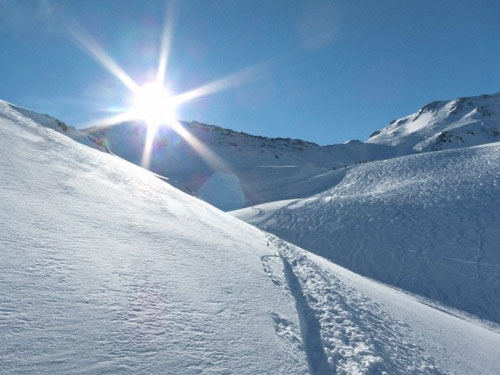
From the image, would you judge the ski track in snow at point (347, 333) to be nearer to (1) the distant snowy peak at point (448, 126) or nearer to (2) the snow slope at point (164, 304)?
(2) the snow slope at point (164, 304)

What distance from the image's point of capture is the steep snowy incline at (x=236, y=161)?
31.7 m

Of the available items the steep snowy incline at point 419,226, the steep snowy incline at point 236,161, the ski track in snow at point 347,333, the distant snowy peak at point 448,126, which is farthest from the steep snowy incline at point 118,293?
the distant snowy peak at point 448,126

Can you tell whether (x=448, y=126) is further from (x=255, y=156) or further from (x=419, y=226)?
(x=419, y=226)

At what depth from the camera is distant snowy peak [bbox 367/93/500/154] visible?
73000mm

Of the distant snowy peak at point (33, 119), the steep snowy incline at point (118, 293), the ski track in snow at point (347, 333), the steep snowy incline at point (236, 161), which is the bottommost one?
the ski track in snow at point (347, 333)

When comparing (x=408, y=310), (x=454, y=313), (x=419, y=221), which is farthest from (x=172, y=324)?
(x=419, y=221)

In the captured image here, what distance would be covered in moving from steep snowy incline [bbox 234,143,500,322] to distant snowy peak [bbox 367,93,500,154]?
2084 inches

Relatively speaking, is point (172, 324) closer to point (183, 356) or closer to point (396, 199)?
point (183, 356)

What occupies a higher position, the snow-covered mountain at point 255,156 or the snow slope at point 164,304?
the snow-covered mountain at point 255,156

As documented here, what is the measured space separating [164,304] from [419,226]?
1571 cm

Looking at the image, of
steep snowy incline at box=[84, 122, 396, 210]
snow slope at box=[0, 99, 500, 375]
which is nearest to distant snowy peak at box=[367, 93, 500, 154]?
steep snowy incline at box=[84, 122, 396, 210]

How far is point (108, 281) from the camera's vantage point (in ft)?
12.3

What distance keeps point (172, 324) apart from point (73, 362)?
1062 millimetres

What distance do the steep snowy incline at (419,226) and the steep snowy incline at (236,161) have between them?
6958 mm
